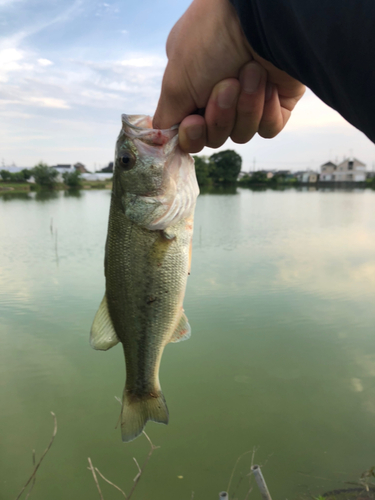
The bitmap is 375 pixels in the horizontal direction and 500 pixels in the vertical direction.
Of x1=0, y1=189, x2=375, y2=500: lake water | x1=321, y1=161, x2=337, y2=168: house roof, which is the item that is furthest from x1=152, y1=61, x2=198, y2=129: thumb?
x1=321, y1=161, x2=337, y2=168: house roof

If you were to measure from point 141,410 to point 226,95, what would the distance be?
163 cm

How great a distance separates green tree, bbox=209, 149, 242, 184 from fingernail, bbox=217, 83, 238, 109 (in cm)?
6338

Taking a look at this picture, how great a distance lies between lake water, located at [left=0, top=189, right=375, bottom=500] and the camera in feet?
11.6

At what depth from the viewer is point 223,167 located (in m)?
64.4

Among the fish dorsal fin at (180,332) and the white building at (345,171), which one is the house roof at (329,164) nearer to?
the white building at (345,171)

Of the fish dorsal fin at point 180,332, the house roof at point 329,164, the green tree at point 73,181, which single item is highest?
the house roof at point 329,164

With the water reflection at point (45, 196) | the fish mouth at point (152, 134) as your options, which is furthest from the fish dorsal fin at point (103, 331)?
the water reflection at point (45, 196)

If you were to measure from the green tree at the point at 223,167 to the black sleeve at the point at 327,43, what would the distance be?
63.9 meters

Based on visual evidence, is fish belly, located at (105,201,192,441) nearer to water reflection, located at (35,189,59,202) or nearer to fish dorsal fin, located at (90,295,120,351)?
fish dorsal fin, located at (90,295,120,351)

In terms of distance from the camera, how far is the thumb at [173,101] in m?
1.41

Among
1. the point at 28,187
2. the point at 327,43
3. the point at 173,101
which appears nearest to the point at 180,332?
the point at 173,101

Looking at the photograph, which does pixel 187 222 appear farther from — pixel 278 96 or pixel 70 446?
pixel 70 446

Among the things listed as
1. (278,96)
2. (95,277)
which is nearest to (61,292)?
(95,277)

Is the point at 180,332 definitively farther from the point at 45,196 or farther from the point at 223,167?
the point at 223,167
